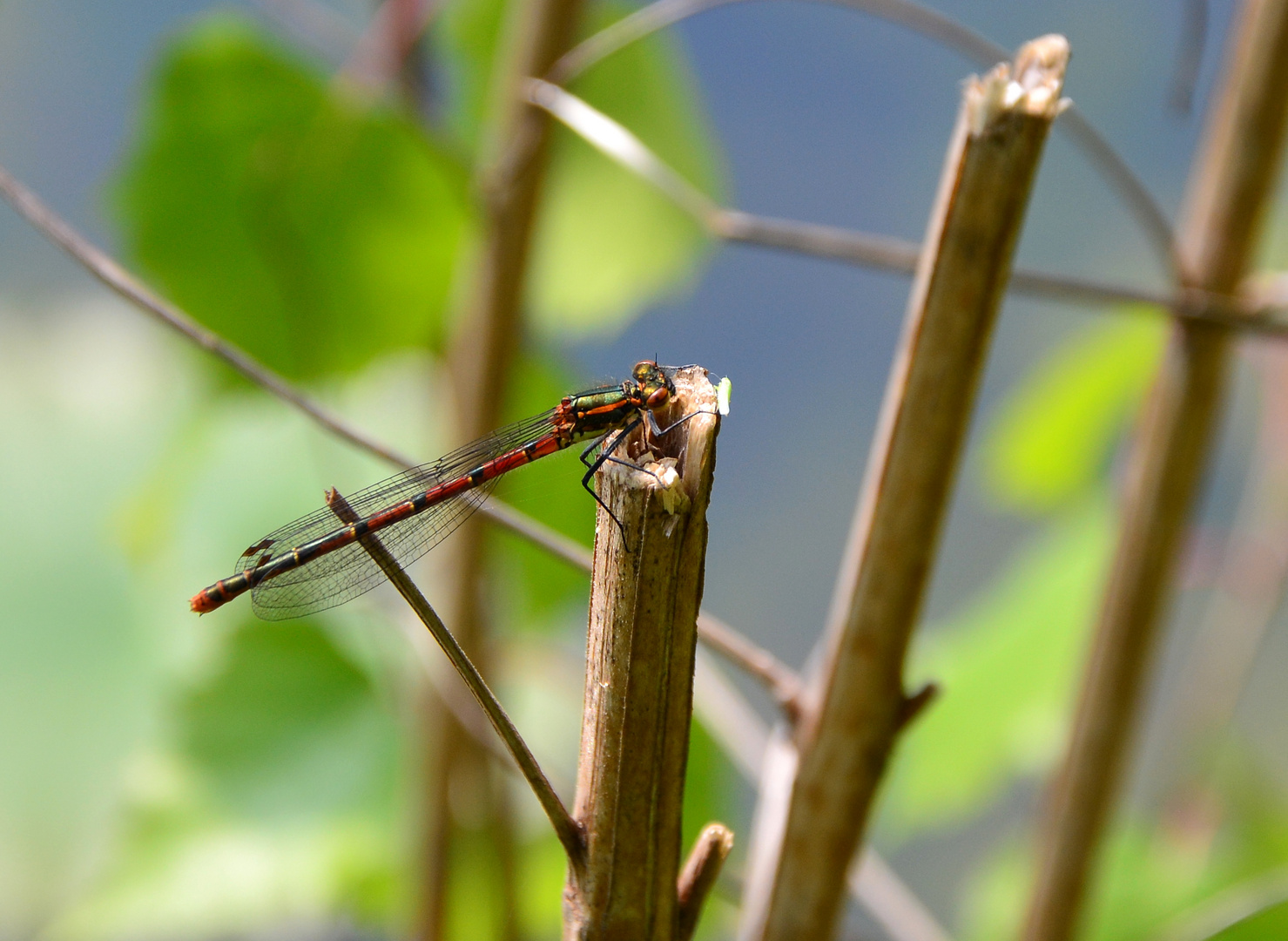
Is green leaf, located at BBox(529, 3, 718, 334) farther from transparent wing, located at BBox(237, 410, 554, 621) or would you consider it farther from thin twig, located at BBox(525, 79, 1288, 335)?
thin twig, located at BBox(525, 79, 1288, 335)

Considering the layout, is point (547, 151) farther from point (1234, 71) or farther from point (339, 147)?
point (1234, 71)

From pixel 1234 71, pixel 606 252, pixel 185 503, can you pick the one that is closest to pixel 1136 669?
pixel 1234 71

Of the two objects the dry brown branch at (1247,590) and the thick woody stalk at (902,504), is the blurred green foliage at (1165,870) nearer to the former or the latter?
the dry brown branch at (1247,590)

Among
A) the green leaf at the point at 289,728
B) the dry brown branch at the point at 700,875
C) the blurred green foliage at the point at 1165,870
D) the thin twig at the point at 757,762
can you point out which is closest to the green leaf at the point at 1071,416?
the blurred green foliage at the point at 1165,870

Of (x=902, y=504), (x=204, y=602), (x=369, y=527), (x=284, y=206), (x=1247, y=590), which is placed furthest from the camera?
(x=1247, y=590)

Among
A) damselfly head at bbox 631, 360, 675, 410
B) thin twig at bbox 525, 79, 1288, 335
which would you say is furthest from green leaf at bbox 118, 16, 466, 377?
thin twig at bbox 525, 79, 1288, 335

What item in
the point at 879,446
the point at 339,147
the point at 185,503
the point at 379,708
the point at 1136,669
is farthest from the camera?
the point at 185,503

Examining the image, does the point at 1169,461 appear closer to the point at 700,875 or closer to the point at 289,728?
the point at 700,875

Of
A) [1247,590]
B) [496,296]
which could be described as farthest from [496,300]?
[1247,590]
